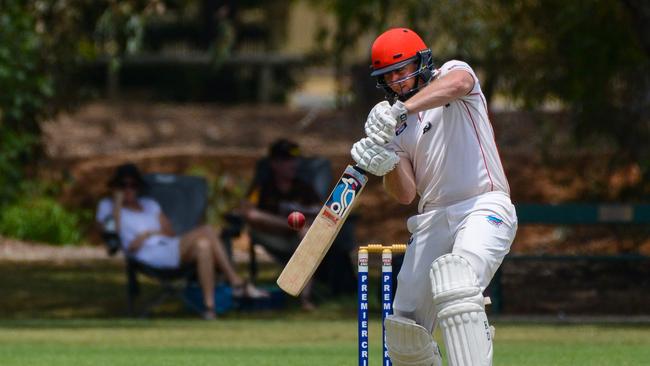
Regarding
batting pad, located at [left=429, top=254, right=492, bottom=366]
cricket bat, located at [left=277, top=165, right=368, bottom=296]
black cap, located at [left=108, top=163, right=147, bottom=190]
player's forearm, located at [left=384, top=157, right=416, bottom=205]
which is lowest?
black cap, located at [left=108, top=163, right=147, bottom=190]

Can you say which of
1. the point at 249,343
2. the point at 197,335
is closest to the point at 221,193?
the point at 197,335

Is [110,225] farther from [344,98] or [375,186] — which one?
[344,98]

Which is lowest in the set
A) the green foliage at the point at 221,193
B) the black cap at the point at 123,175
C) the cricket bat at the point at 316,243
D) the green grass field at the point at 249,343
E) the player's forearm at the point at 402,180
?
the green foliage at the point at 221,193

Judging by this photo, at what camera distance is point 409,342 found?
6.50 m

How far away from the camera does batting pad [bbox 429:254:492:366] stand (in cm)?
604

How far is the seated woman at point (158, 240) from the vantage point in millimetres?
12062

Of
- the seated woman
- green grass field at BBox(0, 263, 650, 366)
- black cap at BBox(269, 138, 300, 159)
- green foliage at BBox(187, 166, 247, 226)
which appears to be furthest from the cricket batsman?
green foliage at BBox(187, 166, 247, 226)

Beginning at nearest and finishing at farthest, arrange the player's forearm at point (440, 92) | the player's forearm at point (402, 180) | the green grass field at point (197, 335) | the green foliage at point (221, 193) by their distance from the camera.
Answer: the player's forearm at point (440, 92)
the player's forearm at point (402, 180)
the green grass field at point (197, 335)
the green foliage at point (221, 193)

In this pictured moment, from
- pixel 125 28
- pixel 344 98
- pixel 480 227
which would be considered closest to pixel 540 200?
pixel 344 98

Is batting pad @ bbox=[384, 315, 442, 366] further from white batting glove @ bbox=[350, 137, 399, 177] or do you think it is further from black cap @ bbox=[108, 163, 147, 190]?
black cap @ bbox=[108, 163, 147, 190]

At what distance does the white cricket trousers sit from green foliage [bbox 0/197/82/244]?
37.2 ft

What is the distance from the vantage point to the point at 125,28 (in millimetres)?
13602

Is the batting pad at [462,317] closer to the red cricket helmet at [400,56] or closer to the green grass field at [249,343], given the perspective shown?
the red cricket helmet at [400,56]

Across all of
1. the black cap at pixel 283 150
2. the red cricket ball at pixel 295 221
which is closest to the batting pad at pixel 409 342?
the red cricket ball at pixel 295 221
